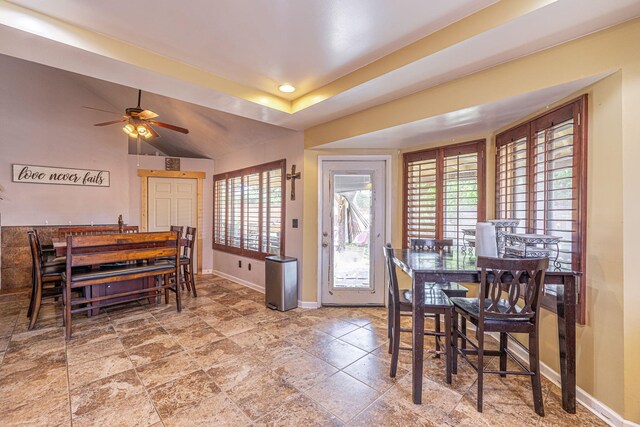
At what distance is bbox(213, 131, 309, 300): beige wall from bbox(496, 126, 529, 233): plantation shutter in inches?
91.2

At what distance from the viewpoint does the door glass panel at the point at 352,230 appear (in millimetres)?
3949

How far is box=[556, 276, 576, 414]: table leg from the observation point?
188 cm

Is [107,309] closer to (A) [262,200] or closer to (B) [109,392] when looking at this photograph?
(B) [109,392]

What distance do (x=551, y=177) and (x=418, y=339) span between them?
1.69m

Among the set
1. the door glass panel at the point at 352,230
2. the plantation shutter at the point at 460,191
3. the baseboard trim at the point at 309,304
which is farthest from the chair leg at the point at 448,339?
the baseboard trim at the point at 309,304

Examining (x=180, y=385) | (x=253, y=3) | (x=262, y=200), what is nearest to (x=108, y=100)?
(x=262, y=200)

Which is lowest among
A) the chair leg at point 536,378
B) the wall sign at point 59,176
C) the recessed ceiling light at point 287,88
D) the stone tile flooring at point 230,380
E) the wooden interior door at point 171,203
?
the stone tile flooring at point 230,380

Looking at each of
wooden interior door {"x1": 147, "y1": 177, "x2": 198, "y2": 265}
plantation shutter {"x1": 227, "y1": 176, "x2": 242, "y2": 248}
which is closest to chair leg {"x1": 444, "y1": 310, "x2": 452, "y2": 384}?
plantation shutter {"x1": 227, "y1": 176, "x2": 242, "y2": 248}

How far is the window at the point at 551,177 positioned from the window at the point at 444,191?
1.02 feet

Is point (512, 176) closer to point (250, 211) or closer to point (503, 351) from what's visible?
point (503, 351)

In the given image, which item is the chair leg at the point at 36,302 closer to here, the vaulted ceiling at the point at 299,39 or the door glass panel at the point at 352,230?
the vaulted ceiling at the point at 299,39

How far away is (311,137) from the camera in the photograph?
3918mm

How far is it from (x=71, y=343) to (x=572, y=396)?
13.9ft

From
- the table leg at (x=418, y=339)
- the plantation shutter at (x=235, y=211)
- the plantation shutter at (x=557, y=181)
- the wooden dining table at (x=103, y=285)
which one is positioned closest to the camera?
the table leg at (x=418, y=339)
